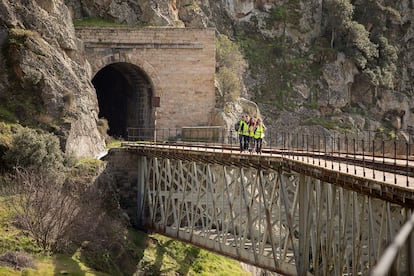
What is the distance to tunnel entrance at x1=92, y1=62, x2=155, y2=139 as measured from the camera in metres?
44.2

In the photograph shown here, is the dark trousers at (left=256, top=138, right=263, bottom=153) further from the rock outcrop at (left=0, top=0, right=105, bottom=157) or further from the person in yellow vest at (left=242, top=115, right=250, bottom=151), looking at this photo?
the rock outcrop at (left=0, top=0, right=105, bottom=157)

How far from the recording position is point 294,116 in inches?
2315

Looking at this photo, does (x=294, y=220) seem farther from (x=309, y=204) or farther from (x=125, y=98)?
(x=125, y=98)

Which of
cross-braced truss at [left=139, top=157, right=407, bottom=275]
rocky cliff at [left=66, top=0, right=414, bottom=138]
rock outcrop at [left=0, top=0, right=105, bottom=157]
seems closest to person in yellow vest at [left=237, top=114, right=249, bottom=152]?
cross-braced truss at [left=139, top=157, right=407, bottom=275]

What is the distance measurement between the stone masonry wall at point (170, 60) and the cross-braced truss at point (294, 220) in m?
9.86

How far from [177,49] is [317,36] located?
2368 cm

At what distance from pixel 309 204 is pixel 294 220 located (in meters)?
2.85

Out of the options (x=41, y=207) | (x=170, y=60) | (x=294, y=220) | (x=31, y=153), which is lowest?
(x=294, y=220)

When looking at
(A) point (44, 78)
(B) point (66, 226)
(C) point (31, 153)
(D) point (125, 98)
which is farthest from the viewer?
(D) point (125, 98)

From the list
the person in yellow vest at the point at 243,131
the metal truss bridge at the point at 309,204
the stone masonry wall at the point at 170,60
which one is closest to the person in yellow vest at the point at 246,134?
the person in yellow vest at the point at 243,131

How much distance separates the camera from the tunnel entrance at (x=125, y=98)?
44.2 metres

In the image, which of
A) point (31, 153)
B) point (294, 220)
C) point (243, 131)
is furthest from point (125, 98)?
point (294, 220)

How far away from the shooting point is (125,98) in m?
47.6

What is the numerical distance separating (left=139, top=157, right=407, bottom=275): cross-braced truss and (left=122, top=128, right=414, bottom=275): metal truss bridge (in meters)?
0.03
